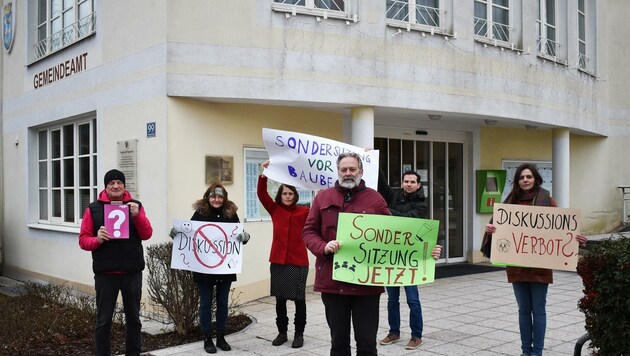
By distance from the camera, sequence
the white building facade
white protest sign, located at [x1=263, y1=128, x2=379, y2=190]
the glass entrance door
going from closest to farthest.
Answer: white protest sign, located at [x1=263, y1=128, x2=379, y2=190], the white building facade, the glass entrance door

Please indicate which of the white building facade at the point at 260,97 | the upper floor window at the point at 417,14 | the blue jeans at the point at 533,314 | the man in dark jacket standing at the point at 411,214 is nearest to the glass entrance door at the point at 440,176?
the white building facade at the point at 260,97

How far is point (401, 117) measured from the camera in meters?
11.9

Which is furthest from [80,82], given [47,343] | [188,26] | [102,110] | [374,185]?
[374,185]

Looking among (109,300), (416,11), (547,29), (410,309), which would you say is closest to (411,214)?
(410,309)

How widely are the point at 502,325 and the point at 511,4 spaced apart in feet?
22.5

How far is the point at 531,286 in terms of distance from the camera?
588 centimetres

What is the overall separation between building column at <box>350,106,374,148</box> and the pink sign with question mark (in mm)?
4794

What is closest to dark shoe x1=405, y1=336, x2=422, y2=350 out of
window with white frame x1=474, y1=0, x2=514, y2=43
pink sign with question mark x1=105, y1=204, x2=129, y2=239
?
pink sign with question mark x1=105, y1=204, x2=129, y2=239

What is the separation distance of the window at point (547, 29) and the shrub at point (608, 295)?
856 cm

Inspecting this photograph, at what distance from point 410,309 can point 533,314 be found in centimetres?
129

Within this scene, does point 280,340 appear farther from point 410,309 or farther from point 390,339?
point 410,309

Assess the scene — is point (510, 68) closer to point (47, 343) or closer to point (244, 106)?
point (244, 106)

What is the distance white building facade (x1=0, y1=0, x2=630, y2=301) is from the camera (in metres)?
9.11

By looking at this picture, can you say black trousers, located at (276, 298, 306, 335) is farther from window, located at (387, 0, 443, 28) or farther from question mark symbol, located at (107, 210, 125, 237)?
window, located at (387, 0, 443, 28)
